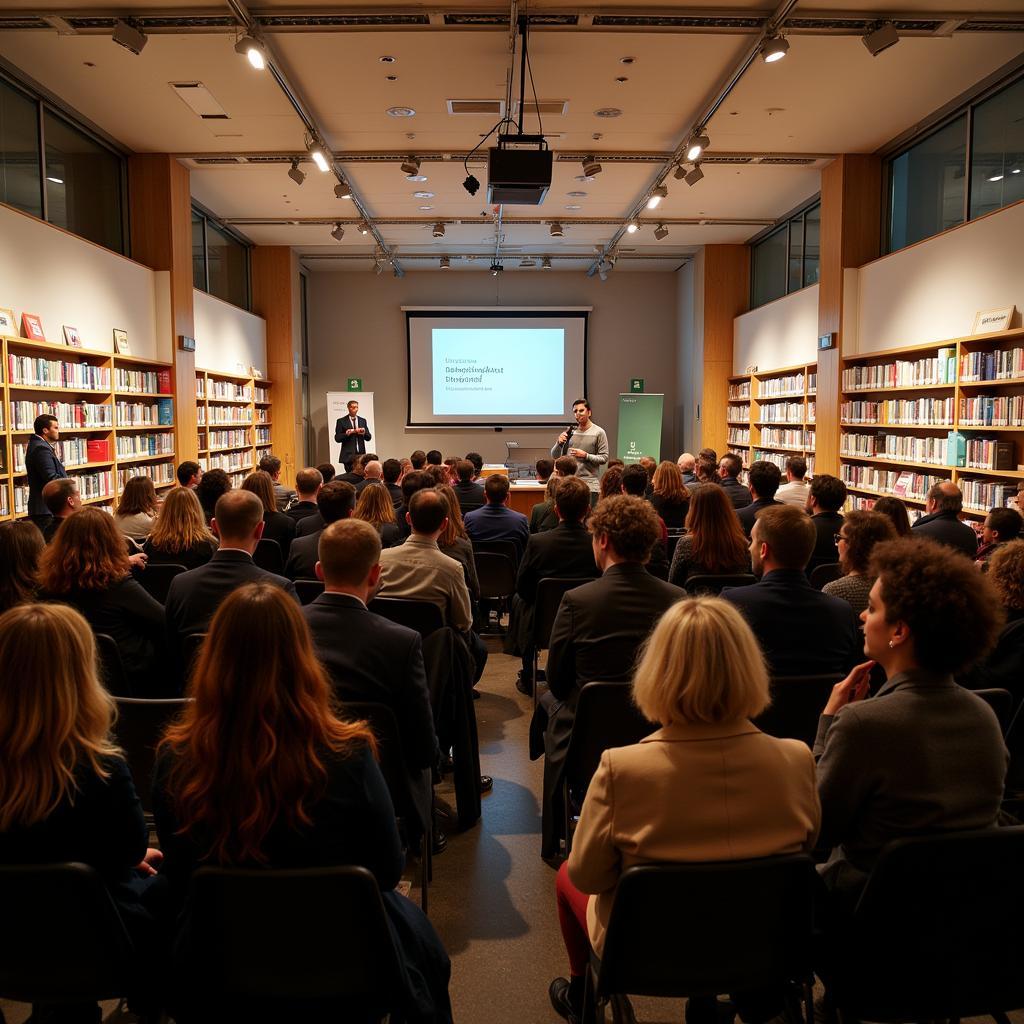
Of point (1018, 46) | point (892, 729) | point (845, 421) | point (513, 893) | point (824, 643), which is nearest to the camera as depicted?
point (892, 729)

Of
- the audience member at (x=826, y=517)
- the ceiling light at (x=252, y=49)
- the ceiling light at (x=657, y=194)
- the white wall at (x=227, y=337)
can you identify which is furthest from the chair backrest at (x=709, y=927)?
→ the white wall at (x=227, y=337)

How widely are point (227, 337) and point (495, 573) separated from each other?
7749 mm

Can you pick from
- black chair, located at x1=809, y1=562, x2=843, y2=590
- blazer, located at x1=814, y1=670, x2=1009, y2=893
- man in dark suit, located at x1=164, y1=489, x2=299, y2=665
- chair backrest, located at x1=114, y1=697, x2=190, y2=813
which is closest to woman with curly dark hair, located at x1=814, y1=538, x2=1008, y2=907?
blazer, located at x1=814, y1=670, x2=1009, y2=893

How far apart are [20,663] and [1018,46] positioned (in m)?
7.78

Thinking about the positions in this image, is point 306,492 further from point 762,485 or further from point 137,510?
point 762,485

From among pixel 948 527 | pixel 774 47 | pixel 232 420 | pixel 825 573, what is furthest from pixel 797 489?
pixel 232 420

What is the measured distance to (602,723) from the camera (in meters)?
2.55

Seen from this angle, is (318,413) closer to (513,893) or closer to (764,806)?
(513,893)

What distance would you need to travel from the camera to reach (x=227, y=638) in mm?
1527

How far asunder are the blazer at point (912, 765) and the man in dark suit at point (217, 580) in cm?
195

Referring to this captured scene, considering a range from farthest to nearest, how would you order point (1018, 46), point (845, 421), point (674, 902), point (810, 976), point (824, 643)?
1. point (845, 421)
2. point (1018, 46)
3. point (824, 643)
4. point (810, 976)
5. point (674, 902)

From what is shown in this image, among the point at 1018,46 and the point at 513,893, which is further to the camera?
the point at 1018,46

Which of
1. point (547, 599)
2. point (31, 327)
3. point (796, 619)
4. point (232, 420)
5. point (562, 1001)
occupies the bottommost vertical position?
point (562, 1001)

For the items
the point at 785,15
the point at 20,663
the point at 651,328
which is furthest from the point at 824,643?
the point at 651,328
